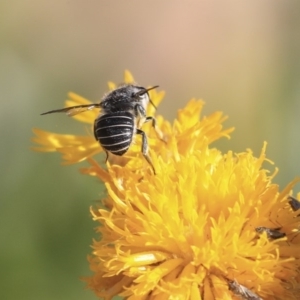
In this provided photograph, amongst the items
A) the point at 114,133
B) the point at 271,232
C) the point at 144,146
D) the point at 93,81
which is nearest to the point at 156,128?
the point at 144,146

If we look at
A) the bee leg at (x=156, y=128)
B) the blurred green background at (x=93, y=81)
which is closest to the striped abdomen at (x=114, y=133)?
the bee leg at (x=156, y=128)

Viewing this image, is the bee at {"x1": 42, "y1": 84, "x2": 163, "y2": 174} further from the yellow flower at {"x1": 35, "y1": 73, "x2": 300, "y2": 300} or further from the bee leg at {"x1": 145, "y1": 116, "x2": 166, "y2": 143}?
the yellow flower at {"x1": 35, "y1": 73, "x2": 300, "y2": 300}

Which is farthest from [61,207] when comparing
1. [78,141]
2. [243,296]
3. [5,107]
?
[243,296]

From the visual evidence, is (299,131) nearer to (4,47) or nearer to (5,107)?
(5,107)

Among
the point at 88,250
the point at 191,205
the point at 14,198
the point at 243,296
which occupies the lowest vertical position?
the point at 88,250

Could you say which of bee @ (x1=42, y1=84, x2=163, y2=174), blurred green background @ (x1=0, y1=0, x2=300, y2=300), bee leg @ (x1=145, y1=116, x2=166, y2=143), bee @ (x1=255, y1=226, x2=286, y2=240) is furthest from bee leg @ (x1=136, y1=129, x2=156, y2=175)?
blurred green background @ (x1=0, y1=0, x2=300, y2=300)
